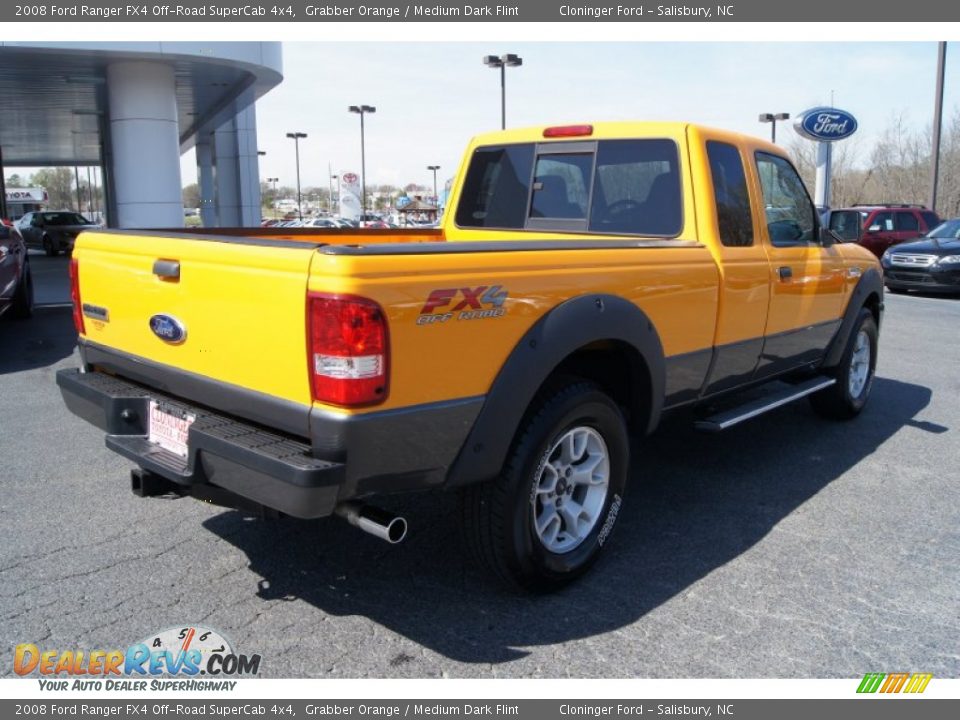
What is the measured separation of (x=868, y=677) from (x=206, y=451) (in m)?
2.53

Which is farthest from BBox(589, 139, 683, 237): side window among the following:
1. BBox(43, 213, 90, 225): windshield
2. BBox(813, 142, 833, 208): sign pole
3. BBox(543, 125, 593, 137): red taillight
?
BBox(43, 213, 90, 225): windshield

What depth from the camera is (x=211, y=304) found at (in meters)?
2.94

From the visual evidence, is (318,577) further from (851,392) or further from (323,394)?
(851,392)

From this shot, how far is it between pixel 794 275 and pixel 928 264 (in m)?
12.6

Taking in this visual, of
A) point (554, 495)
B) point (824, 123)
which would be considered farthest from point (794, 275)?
point (824, 123)

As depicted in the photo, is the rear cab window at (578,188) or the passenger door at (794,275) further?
the passenger door at (794,275)

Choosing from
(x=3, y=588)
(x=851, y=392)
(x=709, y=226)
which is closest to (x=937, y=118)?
(x=851, y=392)

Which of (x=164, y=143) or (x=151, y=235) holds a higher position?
(x=164, y=143)

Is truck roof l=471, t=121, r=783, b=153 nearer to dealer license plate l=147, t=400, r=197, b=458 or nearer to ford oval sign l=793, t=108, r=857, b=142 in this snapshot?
dealer license plate l=147, t=400, r=197, b=458

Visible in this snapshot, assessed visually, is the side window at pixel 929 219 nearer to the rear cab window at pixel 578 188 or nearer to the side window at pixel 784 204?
the side window at pixel 784 204

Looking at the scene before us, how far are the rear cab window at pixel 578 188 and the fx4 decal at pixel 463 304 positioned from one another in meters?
1.79

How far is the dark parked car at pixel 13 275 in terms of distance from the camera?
8805 mm

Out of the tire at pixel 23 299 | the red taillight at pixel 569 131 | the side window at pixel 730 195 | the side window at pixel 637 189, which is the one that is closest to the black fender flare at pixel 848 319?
the side window at pixel 730 195

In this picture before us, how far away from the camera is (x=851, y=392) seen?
614cm
